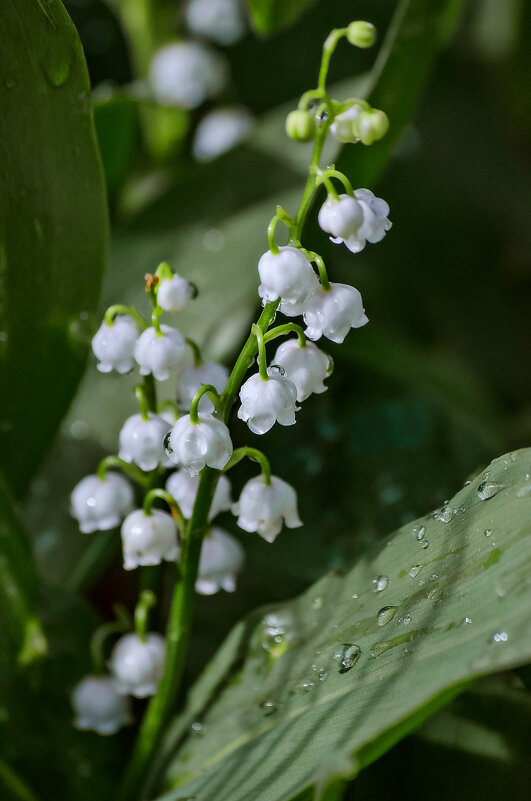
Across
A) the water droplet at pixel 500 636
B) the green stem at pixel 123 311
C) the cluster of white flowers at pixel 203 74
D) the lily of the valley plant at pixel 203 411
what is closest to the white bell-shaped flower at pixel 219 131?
the cluster of white flowers at pixel 203 74

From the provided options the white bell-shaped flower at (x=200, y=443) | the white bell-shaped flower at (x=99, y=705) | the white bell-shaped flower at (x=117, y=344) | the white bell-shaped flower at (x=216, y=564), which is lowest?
Answer: the white bell-shaped flower at (x=99, y=705)

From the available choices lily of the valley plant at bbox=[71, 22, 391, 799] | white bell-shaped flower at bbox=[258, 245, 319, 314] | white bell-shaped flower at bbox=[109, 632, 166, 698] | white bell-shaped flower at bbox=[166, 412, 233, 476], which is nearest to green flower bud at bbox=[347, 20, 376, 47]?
lily of the valley plant at bbox=[71, 22, 391, 799]

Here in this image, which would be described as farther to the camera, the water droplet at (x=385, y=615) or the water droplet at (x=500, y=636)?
the water droplet at (x=385, y=615)

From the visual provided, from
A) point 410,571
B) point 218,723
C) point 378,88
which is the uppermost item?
point 378,88

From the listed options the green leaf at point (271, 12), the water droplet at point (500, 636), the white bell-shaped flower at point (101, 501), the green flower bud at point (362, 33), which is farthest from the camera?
the green leaf at point (271, 12)

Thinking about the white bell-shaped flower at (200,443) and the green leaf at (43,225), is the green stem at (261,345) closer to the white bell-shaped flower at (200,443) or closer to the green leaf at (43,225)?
the white bell-shaped flower at (200,443)

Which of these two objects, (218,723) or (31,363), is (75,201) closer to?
(31,363)

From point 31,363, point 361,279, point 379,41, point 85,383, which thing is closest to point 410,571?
point 31,363

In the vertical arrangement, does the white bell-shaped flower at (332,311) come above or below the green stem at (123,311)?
above
